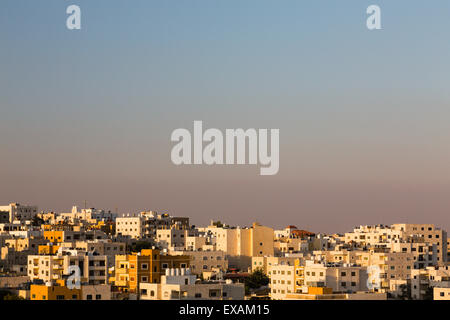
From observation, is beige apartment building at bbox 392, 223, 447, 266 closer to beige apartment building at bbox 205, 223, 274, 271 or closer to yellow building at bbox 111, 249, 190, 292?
beige apartment building at bbox 205, 223, 274, 271

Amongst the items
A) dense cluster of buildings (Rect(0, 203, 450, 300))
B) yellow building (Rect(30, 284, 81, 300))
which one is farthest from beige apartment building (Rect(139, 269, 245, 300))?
yellow building (Rect(30, 284, 81, 300))

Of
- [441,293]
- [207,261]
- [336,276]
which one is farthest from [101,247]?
[441,293]

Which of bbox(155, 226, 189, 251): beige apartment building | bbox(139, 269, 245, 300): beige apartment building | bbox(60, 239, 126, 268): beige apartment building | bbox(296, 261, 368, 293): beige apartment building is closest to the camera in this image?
bbox(139, 269, 245, 300): beige apartment building

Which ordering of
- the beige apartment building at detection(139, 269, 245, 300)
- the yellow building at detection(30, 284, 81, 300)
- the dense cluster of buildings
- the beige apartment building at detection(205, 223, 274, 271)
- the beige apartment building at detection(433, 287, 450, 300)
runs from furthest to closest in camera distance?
1. the beige apartment building at detection(205, 223, 274, 271)
2. the beige apartment building at detection(433, 287, 450, 300)
3. the dense cluster of buildings
4. the beige apartment building at detection(139, 269, 245, 300)
5. the yellow building at detection(30, 284, 81, 300)

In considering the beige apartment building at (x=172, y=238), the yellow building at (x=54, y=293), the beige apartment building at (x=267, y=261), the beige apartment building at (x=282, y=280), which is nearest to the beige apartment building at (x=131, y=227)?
the beige apartment building at (x=172, y=238)

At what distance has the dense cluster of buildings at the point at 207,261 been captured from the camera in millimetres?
34062

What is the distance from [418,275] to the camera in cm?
4188

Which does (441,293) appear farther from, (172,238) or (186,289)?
(172,238)

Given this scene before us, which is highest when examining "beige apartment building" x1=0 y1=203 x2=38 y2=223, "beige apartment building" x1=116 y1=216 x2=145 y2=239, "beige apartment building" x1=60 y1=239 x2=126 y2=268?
"beige apartment building" x1=0 y1=203 x2=38 y2=223

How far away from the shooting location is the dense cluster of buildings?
34062 mm

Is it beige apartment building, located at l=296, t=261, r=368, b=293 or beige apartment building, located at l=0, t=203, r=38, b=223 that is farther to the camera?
beige apartment building, located at l=0, t=203, r=38, b=223

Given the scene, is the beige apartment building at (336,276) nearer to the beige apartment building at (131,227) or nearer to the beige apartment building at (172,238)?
the beige apartment building at (172,238)

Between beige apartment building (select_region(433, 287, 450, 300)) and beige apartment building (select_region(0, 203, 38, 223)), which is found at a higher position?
beige apartment building (select_region(0, 203, 38, 223))
